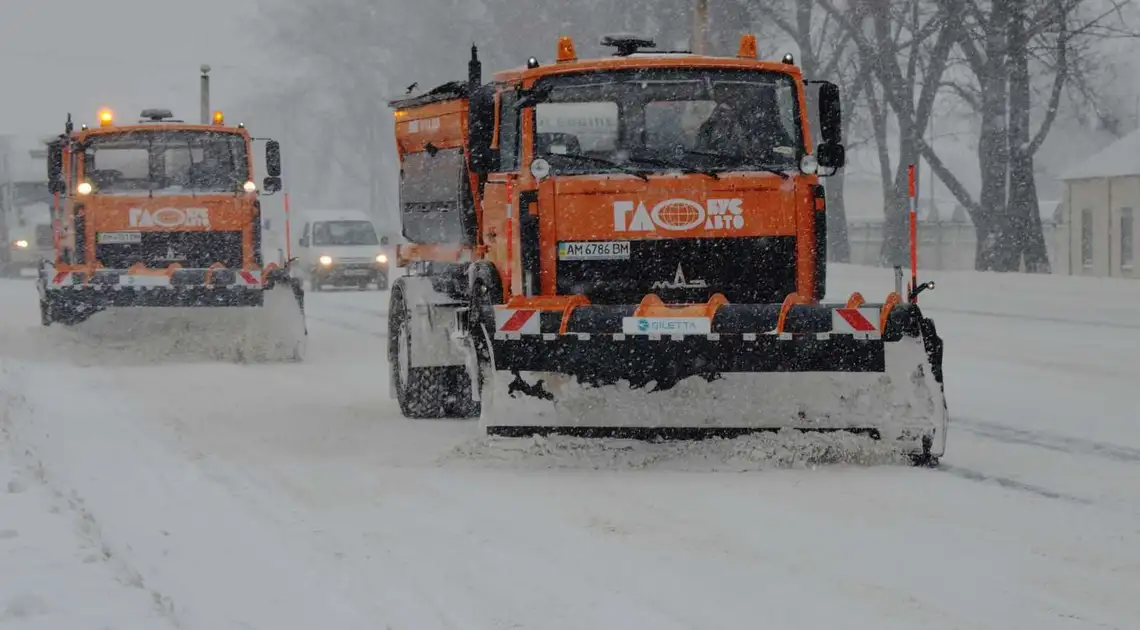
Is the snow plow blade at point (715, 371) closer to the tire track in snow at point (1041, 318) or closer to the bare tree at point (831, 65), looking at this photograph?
the tire track in snow at point (1041, 318)

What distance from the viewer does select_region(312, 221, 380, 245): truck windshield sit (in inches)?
1384

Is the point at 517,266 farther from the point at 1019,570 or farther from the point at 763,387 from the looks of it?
the point at 1019,570

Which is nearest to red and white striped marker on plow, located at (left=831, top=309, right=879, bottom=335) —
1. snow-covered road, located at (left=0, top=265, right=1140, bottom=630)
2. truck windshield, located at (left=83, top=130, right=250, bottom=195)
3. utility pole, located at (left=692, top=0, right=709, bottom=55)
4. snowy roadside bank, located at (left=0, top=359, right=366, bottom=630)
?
snow-covered road, located at (left=0, top=265, right=1140, bottom=630)

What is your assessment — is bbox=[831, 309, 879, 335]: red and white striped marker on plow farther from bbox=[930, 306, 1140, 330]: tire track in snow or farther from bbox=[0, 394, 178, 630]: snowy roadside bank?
bbox=[930, 306, 1140, 330]: tire track in snow

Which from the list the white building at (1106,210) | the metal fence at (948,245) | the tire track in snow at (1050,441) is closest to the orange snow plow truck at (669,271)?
the tire track in snow at (1050,441)

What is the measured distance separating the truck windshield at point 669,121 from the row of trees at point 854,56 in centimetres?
1253

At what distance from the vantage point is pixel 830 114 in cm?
980

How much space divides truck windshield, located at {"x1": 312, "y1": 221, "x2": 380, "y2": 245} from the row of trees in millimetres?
10579

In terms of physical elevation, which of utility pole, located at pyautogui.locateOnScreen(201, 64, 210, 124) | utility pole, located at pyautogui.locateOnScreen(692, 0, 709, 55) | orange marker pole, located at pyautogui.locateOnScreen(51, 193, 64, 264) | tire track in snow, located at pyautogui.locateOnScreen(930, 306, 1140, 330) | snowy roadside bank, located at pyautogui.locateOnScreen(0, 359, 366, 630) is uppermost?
utility pole, located at pyautogui.locateOnScreen(692, 0, 709, 55)

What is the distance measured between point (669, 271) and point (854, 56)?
35589 millimetres

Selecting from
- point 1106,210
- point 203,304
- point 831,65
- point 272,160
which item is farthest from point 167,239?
point 1106,210

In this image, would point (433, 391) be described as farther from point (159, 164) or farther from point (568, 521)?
point (159, 164)

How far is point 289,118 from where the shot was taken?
3152 inches

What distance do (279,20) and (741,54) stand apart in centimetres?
6047
